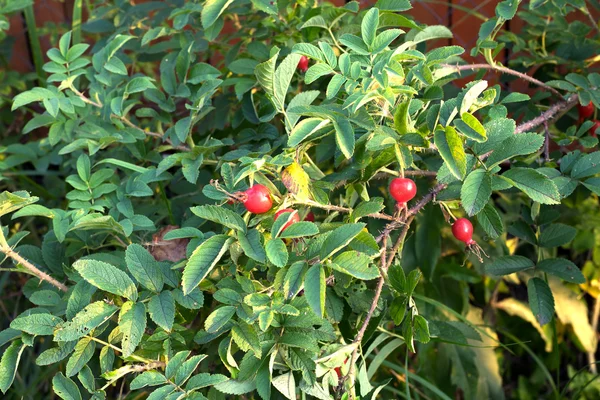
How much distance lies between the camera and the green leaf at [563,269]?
1.19 metres

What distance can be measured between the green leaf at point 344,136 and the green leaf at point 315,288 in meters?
0.17

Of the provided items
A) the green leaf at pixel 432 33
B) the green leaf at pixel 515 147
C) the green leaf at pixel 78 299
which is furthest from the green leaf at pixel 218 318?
the green leaf at pixel 432 33

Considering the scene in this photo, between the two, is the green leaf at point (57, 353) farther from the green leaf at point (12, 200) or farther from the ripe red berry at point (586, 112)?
the ripe red berry at point (586, 112)

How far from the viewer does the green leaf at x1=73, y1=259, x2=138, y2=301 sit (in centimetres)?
100

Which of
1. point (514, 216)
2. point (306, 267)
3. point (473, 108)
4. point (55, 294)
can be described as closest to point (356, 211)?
point (306, 267)

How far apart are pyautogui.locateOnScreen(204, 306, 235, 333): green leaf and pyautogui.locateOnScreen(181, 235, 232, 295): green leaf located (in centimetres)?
5

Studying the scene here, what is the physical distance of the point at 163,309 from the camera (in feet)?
3.32

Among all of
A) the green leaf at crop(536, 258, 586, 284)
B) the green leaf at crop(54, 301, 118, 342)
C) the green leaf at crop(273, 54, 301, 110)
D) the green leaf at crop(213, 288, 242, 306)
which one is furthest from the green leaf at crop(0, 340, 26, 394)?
the green leaf at crop(536, 258, 586, 284)

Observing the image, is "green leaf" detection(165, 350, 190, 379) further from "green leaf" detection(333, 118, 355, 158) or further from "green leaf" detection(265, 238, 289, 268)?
"green leaf" detection(333, 118, 355, 158)

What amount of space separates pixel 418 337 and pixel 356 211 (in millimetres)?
213

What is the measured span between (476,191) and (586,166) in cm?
25

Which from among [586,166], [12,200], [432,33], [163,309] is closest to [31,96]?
[12,200]

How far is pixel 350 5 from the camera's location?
1318 mm

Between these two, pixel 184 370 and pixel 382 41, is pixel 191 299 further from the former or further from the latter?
pixel 382 41
